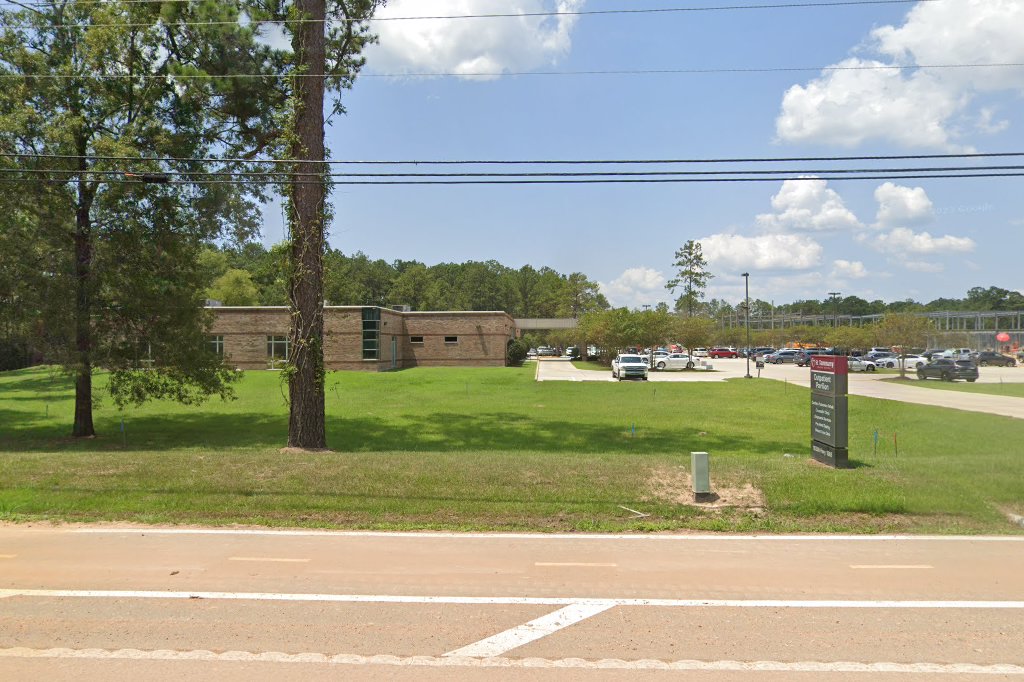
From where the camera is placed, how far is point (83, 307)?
1630 cm

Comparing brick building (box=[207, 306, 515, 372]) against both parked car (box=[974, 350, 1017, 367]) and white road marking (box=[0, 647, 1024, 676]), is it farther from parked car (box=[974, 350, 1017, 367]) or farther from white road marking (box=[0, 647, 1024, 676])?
parked car (box=[974, 350, 1017, 367])

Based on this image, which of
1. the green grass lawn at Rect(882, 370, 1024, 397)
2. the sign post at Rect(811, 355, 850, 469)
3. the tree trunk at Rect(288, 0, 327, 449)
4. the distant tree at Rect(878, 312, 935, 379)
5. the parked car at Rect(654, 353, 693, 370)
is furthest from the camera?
→ the parked car at Rect(654, 353, 693, 370)

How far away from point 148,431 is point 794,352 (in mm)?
66601

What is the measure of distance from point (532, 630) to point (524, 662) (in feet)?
1.75

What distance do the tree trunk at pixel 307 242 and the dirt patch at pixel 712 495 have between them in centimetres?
703

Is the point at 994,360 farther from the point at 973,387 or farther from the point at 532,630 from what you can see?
the point at 532,630

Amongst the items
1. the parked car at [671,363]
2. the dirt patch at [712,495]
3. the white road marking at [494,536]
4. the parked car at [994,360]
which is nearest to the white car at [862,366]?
the parked car at [671,363]

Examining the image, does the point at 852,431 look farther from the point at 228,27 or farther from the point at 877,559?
the point at 228,27

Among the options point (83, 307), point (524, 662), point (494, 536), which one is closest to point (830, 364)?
point (494, 536)

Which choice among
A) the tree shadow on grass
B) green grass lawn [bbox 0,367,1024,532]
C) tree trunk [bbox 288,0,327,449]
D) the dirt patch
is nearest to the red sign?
green grass lawn [bbox 0,367,1024,532]

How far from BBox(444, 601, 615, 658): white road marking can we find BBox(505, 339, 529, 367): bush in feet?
173

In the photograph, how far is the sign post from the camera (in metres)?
10.5

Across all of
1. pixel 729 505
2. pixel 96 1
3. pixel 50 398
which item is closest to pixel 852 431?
pixel 729 505

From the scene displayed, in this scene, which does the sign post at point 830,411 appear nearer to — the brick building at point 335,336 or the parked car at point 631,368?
the parked car at point 631,368
